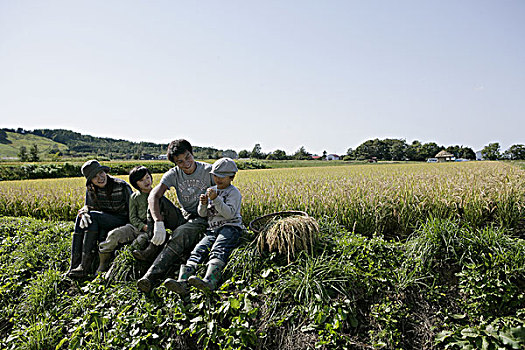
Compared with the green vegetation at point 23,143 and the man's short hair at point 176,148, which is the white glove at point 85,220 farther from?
the green vegetation at point 23,143

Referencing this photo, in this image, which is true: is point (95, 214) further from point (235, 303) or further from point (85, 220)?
point (235, 303)

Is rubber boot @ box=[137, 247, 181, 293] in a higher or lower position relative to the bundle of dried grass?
lower

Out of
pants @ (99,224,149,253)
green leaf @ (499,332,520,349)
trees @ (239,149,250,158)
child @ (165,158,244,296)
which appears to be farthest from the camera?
trees @ (239,149,250,158)

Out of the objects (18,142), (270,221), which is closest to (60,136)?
(18,142)

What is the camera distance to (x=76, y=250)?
4.17m

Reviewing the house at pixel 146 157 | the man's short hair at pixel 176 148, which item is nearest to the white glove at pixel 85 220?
the man's short hair at pixel 176 148

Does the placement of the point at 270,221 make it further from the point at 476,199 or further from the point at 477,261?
the point at 476,199

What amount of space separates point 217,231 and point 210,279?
0.77 m

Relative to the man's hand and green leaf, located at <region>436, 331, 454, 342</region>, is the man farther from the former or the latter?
green leaf, located at <region>436, 331, 454, 342</region>

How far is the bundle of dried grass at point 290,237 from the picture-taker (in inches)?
139

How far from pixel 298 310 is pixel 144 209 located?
2684 millimetres

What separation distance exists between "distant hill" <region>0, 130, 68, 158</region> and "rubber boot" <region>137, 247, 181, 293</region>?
101 m

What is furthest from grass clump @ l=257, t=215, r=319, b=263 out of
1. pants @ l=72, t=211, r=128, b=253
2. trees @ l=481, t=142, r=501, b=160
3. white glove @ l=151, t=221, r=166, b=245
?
trees @ l=481, t=142, r=501, b=160

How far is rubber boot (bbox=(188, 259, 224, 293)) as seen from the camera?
3145 mm
